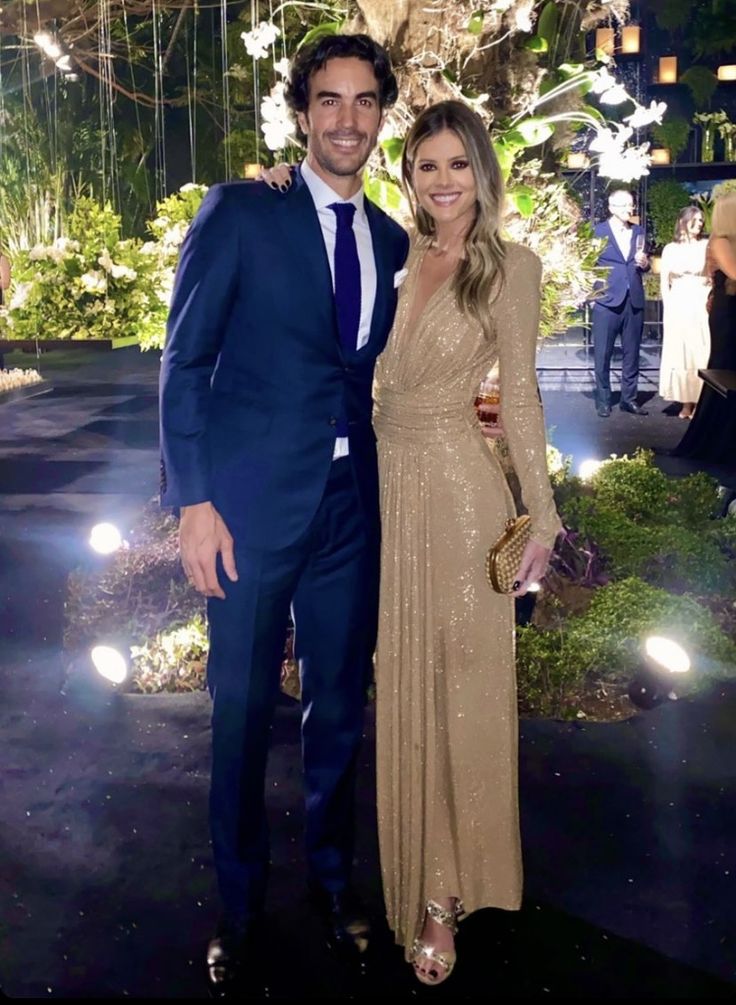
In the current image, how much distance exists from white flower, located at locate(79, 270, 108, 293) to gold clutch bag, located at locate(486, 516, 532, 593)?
473 cm

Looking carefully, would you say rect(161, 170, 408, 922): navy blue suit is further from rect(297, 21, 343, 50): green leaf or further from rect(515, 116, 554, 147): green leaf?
rect(515, 116, 554, 147): green leaf

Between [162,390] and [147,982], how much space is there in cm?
146

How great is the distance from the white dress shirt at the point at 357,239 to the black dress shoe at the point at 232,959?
1238mm

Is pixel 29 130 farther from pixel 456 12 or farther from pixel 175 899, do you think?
pixel 175 899

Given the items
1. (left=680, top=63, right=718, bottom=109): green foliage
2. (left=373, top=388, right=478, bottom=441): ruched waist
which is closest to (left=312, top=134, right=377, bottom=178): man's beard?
(left=373, top=388, right=478, bottom=441): ruched waist

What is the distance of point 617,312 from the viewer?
1067 cm

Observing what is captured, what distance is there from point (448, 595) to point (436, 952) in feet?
2.97

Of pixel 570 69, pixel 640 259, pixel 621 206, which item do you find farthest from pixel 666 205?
pixel 570 69

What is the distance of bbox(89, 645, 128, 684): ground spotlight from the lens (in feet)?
14.4

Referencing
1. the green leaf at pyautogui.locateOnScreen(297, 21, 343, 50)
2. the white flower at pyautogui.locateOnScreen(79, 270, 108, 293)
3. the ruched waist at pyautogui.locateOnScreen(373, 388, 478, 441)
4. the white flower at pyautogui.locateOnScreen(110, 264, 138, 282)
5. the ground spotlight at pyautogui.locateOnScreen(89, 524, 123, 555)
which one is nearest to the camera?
the ruched waist at pyautogui.locateOnScreen(373, 388, 478, 441)

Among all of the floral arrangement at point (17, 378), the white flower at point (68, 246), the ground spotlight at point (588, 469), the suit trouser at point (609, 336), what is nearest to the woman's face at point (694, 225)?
the suit trouser at point (609, 336)

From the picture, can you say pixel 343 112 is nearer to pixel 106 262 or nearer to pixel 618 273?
pixel 106 262

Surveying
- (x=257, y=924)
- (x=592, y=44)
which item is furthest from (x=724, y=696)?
(x=592, y=44)

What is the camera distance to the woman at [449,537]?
2.46m
